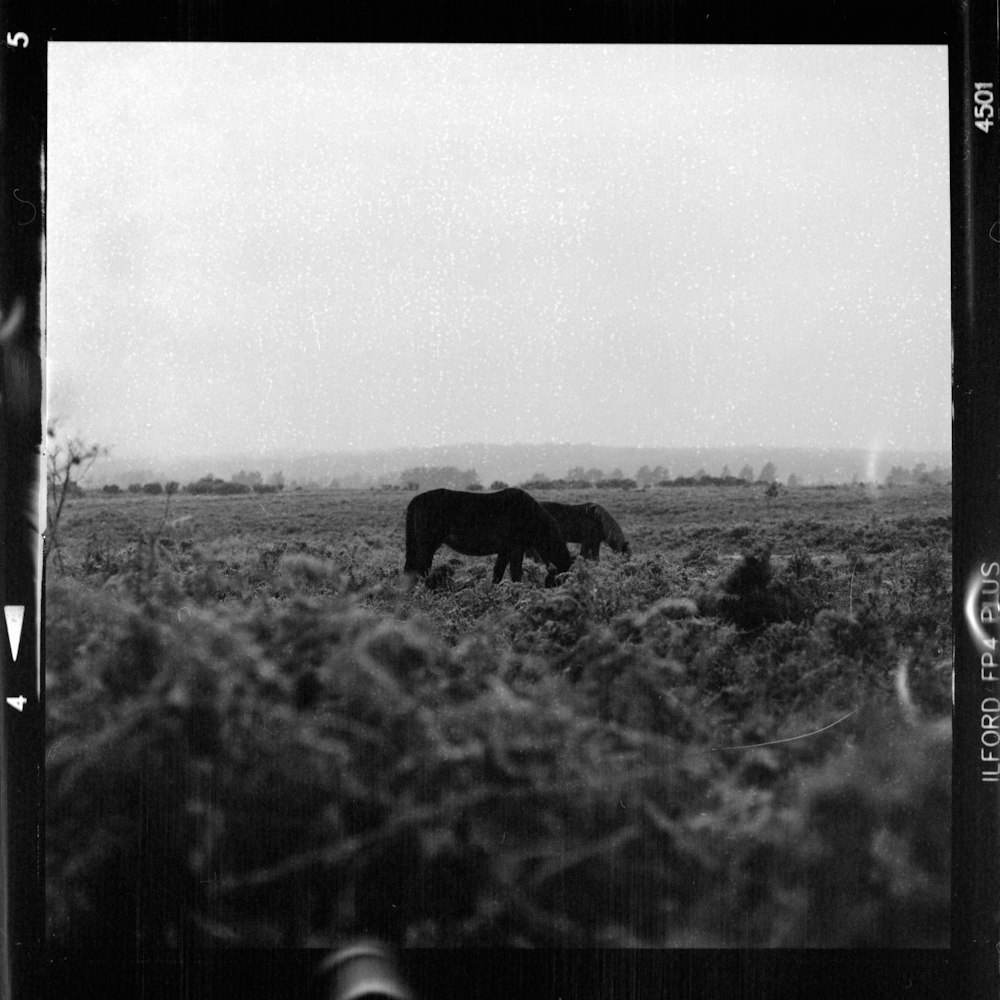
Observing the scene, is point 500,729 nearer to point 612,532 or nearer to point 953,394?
point 612,532

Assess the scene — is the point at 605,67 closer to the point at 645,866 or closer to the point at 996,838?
the point at 645,866

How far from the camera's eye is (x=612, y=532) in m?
2.46

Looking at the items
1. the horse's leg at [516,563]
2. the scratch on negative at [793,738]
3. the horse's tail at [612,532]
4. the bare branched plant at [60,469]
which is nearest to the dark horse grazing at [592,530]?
the horse's tail at [612,532]

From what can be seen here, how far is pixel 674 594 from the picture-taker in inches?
96.7

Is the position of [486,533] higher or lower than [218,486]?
lower

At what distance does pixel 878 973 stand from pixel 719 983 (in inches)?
15.5

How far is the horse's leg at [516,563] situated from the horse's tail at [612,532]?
211 millimetres

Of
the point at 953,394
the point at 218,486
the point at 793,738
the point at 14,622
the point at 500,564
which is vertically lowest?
the point at 793,738

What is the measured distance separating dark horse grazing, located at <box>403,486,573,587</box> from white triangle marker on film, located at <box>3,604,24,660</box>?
0.96 m

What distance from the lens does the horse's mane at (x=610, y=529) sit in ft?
8.06

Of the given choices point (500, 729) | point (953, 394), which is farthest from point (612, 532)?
point (953, 394)

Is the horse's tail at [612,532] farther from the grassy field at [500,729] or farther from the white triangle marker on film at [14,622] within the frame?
the white triangle marker on film at [14,622]

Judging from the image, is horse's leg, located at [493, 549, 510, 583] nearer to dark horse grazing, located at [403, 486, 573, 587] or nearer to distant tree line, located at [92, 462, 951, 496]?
dark horse grazing, located at [403, 486, 573, 587]

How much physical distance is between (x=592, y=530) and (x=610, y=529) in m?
0.04
